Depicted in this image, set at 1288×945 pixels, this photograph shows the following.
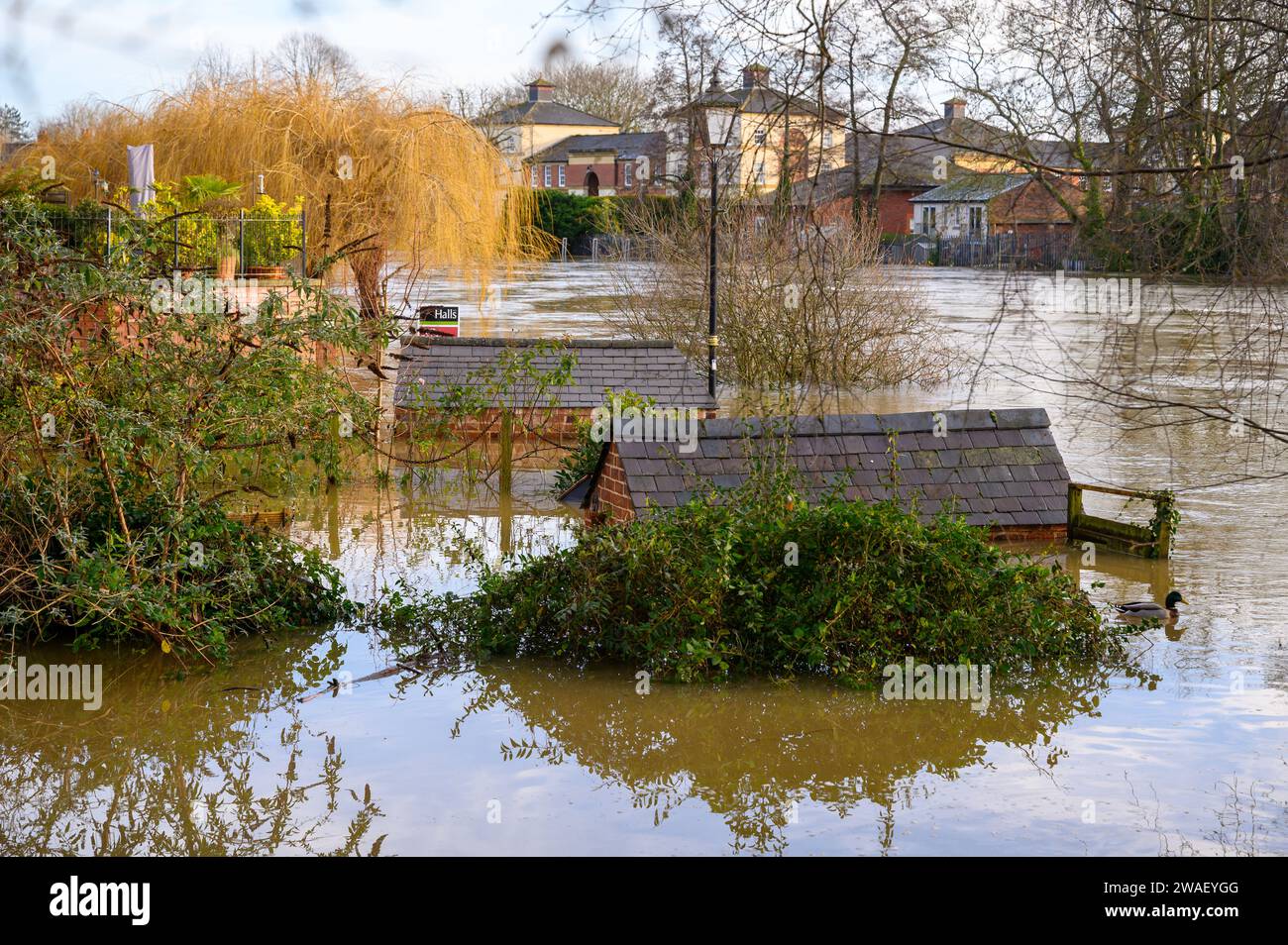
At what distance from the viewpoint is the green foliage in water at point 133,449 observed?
328 inches

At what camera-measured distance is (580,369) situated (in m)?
18.3

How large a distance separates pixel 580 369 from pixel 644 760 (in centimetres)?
1173

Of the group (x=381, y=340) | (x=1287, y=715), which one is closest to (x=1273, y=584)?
(x=1287, y=715)

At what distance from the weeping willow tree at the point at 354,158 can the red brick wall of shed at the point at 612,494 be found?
494 inches

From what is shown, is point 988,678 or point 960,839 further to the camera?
point 988,678

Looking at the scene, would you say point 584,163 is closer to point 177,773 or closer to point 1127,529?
point 1127,529

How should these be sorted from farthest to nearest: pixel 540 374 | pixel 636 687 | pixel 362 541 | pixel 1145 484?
pixel 540 374 → pixel 1145 484 → pixel 362 541 → pixel 636 687

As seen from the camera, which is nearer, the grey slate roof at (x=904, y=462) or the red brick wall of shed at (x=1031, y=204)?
the red brick wall of shed at (x=1031, y=204)

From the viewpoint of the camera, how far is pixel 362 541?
12250 mm

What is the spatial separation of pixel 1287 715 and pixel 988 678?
1639 millimetres

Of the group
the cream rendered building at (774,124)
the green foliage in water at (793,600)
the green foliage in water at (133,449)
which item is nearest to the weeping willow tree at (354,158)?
the green foliage in water at (133,449)

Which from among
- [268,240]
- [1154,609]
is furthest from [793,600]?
[268,240]

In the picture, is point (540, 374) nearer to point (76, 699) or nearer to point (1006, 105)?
point (76, 699)

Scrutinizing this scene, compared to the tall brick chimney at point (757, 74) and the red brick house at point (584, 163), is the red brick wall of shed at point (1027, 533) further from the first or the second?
the red brick house at point (584, 163)
